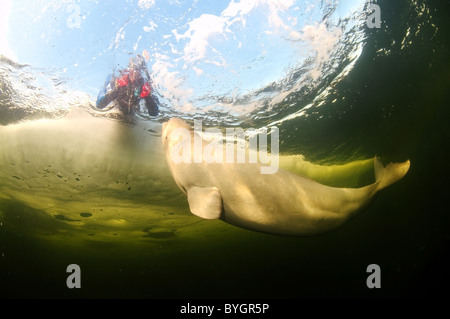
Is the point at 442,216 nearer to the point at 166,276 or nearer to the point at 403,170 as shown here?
the point at 403,170

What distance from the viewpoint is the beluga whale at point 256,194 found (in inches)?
155

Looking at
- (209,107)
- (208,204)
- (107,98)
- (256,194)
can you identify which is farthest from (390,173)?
(107,98)

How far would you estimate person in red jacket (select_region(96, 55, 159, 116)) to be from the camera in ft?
20.4

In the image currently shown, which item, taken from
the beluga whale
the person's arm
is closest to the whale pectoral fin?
the beluga whale

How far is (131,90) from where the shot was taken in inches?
271

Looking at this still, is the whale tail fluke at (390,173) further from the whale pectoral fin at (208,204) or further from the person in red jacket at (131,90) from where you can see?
the person in red jacket at (131,90)

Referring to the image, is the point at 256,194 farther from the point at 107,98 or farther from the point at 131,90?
the point at 107,98

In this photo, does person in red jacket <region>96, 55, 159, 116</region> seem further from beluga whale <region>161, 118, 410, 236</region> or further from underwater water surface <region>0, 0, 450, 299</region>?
beluga whale <region>161, 118, 410, 236</region>

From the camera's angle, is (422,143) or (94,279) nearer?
(422,143)

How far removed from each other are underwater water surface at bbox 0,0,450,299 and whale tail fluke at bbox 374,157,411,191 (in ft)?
11.3

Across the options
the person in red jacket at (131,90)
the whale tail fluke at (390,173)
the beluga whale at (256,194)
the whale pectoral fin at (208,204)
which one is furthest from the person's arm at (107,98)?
→ the whale tail fluke at (390,173)

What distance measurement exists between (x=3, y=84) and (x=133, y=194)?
7.53 meters

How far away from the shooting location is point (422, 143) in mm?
14203
